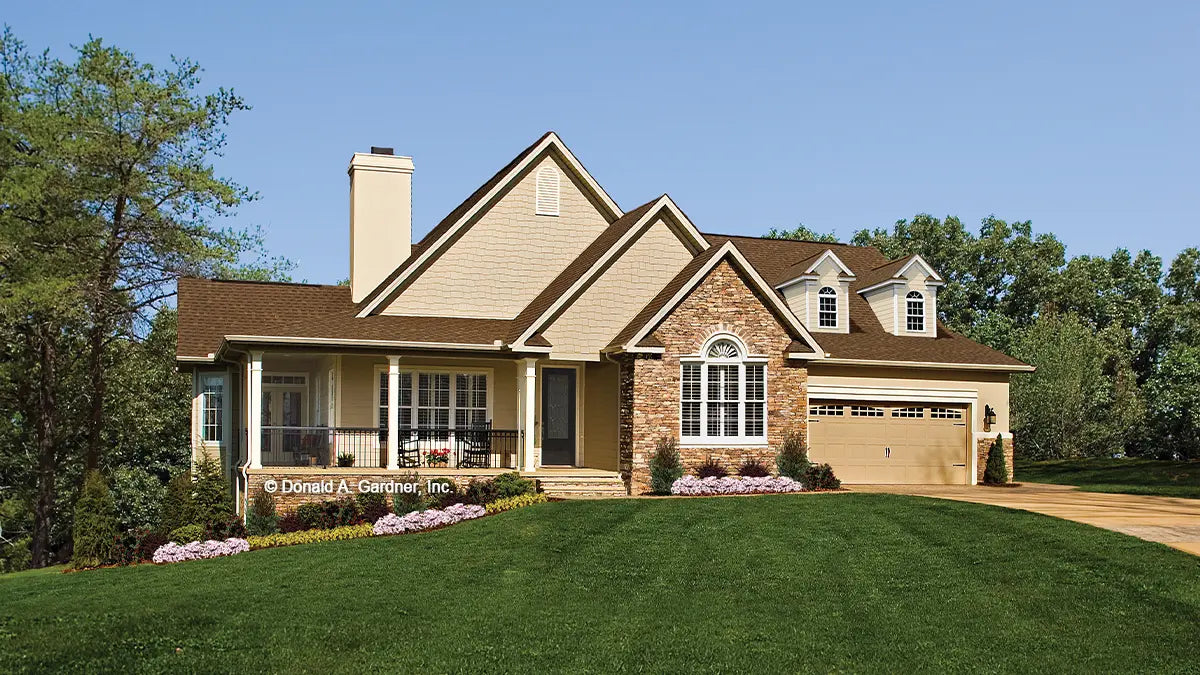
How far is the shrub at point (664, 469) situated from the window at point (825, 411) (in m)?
5.48

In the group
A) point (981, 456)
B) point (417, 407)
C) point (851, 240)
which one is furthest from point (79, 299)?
point (851, 240)

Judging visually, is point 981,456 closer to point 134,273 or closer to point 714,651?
point 714,651

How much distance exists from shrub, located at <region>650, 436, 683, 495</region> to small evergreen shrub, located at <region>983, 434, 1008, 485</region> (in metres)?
9.61

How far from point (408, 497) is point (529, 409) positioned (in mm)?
3313

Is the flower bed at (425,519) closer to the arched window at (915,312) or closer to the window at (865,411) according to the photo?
the window at (865,411)

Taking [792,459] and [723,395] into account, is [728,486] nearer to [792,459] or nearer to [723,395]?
[792,459]

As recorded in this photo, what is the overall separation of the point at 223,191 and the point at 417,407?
37.1 ft

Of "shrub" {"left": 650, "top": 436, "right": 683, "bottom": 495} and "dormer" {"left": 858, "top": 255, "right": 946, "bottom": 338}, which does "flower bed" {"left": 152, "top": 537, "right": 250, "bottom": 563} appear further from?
"dormer" {"left": 858, "top": 255, "right": 946, "bottom": 338}

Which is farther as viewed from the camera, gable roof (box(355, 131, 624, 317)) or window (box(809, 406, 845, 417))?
window (box(809, 406, 845, 417))

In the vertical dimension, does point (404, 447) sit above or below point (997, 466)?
above

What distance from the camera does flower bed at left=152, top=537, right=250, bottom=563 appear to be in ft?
65.2

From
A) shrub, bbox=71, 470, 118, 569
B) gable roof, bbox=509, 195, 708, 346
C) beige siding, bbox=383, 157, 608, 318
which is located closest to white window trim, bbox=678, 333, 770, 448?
gable roof, bbox=509, 195, 708, 346

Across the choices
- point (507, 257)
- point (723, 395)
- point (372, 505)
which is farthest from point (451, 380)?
point (723, 395)

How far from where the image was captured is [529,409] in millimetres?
24266
